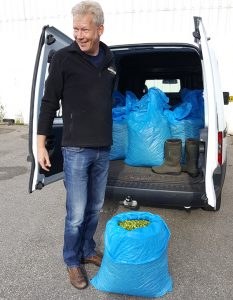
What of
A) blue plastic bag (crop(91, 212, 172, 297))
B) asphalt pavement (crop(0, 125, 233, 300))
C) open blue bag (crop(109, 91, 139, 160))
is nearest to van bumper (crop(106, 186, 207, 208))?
asphalt pavement (crop(0, 125, 233, 300))

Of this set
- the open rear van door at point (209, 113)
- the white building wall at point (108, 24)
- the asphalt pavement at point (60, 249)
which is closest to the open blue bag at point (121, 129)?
the asphalt pavement at point (60, 249)

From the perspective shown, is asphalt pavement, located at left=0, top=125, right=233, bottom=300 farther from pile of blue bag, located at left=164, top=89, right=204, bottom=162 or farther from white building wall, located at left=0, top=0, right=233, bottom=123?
white building wall, located at left=0, top=0, right=233, bottom=123

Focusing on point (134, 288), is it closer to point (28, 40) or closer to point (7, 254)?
point (7, 254)

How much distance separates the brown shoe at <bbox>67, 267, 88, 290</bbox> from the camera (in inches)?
99.5

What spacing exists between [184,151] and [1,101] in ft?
29.1

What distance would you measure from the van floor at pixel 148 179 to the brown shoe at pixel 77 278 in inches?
40.3

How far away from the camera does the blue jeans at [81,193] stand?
2.42 m

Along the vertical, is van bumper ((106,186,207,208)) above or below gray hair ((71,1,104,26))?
below

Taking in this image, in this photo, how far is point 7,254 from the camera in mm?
3055

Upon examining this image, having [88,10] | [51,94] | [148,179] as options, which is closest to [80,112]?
[51,94]

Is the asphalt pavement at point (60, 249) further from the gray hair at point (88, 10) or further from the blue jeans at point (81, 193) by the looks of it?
the gray hair at point (88, 10)

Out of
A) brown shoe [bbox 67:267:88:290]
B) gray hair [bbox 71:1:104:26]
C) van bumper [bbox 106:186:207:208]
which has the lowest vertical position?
brown shoe [bbox 67:267:88:290]

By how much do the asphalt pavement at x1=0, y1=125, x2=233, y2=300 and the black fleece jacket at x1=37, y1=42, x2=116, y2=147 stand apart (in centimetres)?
115

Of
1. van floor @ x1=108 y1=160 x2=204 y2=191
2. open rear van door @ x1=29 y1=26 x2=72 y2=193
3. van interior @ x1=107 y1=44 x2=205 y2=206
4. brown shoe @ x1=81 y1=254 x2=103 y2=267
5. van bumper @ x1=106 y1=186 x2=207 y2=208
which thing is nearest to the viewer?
brown shoe @ x1=81 y1=254 x2=103 y2=267
